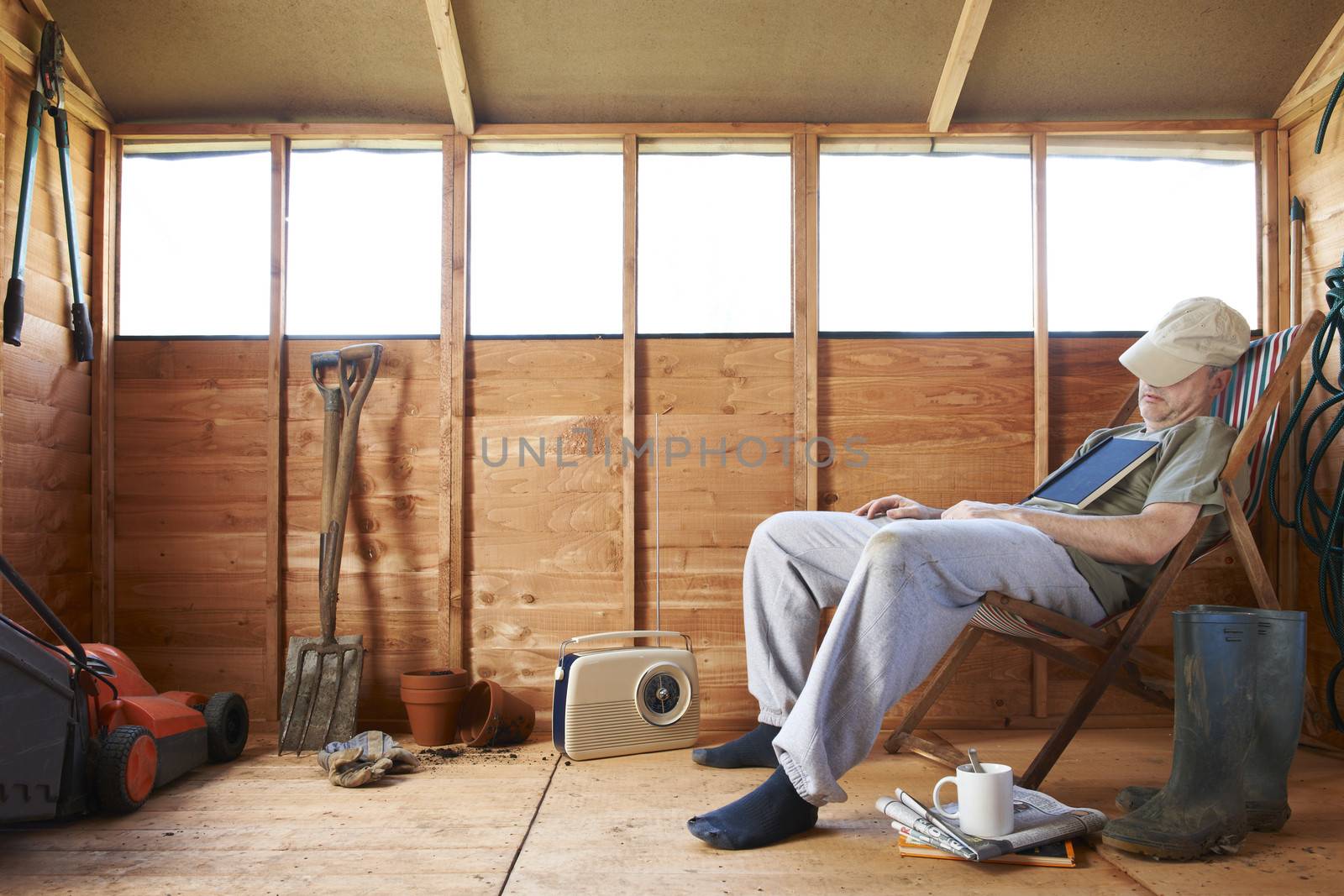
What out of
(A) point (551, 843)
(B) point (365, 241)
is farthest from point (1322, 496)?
(B) point (365, 241)

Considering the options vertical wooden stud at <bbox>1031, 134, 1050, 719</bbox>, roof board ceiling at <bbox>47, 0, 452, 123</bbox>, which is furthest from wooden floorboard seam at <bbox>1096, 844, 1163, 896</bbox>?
roof board ceiling at <bbox>47, 0, 452, 123</bbox>

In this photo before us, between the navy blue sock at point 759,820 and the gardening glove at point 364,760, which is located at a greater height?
the navy blue sock at point 759,820

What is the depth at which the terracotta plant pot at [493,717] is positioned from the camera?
104 inches

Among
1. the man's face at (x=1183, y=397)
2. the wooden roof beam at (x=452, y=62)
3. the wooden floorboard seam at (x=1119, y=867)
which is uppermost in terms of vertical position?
→ the wooden roof beam at (x=452, y=62)

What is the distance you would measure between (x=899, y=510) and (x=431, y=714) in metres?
1.43

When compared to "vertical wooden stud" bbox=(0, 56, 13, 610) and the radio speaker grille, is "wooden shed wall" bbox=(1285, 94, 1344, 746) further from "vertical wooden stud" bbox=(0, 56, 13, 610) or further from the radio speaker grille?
"vertical wooden stud" bbox=(0, 56, 13, 610)

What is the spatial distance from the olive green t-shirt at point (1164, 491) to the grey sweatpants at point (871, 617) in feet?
0.18

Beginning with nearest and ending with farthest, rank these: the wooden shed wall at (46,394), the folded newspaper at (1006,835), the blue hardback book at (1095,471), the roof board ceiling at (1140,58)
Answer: the folded newspaper at (1006,835)
the blue hardback book at (1095,471)
the wooden shed wall at (46,394)
the roof board ceiling at (1140,58)

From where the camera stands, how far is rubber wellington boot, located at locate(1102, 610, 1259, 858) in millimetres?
1699

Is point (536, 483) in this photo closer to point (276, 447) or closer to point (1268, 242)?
point (276, 447)

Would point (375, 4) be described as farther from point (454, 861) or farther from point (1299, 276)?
point (1299, 276)

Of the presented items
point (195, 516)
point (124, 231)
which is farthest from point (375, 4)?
point (195, 516)

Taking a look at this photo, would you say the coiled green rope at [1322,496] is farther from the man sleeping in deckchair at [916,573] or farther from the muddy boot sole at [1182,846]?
the muddy boot sole at [1182,846]

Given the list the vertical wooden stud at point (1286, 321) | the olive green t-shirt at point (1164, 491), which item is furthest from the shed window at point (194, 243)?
the vertical wooden stud at point (1286, 321)
